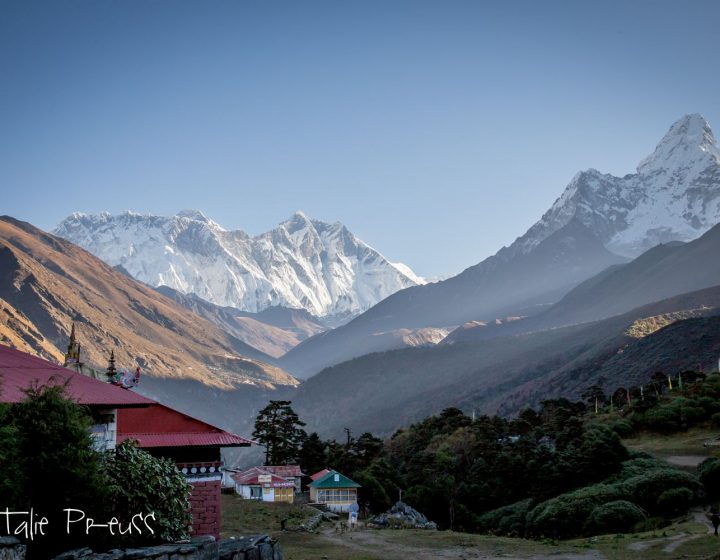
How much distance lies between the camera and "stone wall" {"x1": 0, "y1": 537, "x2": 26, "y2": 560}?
11.7 meters

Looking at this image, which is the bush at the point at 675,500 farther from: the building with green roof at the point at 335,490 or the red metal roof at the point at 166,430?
the building with green roof at the point at 335,490

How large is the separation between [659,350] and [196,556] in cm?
12897

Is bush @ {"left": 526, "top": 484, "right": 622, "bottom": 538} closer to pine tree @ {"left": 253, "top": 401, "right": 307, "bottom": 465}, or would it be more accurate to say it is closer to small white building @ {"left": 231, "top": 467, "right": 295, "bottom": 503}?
small white building @ {"left": 231, "top": 467, "right": 295, "bottom": 503}

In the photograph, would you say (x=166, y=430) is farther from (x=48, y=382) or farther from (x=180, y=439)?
(x=48, y=382)

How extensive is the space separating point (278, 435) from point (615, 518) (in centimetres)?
4473

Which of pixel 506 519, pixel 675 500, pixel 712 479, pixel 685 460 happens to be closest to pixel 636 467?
pixel 685 460

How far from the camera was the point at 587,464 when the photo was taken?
49.7 meters

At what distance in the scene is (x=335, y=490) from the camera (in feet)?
194

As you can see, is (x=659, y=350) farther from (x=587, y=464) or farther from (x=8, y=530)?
(x=8, y=530)

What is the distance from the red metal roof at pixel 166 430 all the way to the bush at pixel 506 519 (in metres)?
27.8

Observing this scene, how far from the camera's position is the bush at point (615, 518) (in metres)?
35.8

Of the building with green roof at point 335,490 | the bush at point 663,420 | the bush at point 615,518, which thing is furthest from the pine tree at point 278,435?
the bush at point 615,518

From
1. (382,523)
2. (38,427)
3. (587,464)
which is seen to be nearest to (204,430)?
(38,427)

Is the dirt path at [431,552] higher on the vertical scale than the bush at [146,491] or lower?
lower
